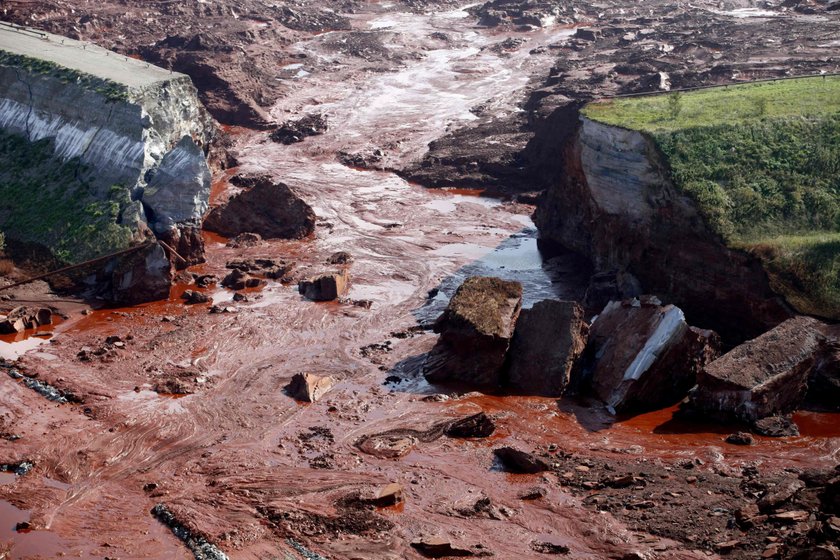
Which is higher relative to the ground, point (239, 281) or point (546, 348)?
point (546, 348)

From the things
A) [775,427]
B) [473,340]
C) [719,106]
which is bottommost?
[775,427]

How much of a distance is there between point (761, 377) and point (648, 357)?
6.42 ft

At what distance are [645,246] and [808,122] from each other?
5266mm

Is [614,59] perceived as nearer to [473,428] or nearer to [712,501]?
[473,428]

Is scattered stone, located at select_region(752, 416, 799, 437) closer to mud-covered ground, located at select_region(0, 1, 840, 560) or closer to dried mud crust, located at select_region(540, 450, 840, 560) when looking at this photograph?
mud-covered ground, located at select_region(0, 1, 840, 560)

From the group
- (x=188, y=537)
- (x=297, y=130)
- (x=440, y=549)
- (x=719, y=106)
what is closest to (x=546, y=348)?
(x=440, y=549)

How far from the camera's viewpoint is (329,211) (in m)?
29.5

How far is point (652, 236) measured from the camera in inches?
858

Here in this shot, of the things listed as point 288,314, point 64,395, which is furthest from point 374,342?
point 64,395

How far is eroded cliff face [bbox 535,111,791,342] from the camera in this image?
19.8 meters

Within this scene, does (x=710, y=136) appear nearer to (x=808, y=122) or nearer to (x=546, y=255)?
(x=808, y=122)

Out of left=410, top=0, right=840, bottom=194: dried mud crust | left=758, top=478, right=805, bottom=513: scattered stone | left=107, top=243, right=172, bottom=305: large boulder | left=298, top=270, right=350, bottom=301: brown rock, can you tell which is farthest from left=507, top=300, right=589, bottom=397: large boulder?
left=410, top=0, right=840, bottom=194: dried mud crust

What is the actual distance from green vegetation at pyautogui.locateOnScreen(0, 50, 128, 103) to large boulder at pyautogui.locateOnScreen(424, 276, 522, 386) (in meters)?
11.9

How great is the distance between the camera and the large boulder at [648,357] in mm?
17281
